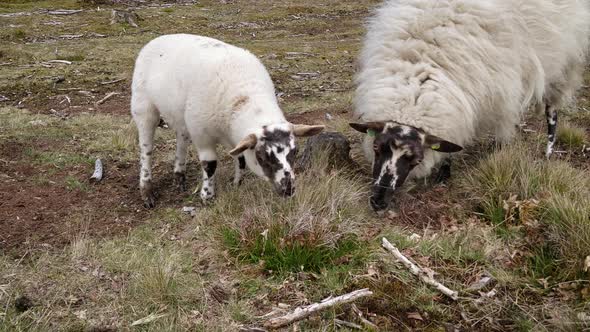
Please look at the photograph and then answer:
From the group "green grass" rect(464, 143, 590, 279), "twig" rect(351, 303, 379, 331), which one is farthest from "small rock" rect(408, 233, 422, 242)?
"twig" rect(351, 303, 379, 331)

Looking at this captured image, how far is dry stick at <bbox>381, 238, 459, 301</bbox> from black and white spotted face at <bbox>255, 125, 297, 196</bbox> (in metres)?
1.14

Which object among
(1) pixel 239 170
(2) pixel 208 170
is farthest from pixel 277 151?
(1) pixel 239 170

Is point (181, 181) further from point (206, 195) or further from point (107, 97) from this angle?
point (107, 97)

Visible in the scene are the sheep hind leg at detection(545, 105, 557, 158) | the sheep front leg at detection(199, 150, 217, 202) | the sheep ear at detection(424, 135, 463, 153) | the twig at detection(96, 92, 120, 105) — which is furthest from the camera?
the twig at detection(96, 92, 120, 105)

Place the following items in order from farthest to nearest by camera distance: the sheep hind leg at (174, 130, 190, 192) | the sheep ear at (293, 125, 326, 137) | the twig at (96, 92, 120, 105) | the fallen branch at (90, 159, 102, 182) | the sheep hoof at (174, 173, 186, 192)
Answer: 1. the twig at (96, 92, 120, 105)
2. the fallen branch at (90, 159, 102, 182)
3. the sheep hoof at (174, 173, 186, 192)
4. the sheep hind leg at (174, 130, 190, 192)
5. the sheep ear at (293, 125, 326, 137)

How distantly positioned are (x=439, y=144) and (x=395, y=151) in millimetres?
473

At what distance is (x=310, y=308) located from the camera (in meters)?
3.90

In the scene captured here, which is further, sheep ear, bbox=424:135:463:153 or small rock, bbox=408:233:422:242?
sheep ear, bbox=424:135:463:153

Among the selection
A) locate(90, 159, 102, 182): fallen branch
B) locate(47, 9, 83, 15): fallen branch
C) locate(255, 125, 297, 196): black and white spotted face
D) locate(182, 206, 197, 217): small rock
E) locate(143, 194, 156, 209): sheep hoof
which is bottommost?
locate(47, 9, 83, 15): fallen branch

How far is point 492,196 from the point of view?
18.2ft

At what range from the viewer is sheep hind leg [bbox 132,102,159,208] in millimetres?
6520

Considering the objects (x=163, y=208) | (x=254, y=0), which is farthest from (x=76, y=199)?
(x=254, y=0)

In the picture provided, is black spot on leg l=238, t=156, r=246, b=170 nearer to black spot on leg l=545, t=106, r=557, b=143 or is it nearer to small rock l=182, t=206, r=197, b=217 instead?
small rock l=182, t=206, r=197, b=217

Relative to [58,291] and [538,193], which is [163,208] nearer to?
[58,291]
